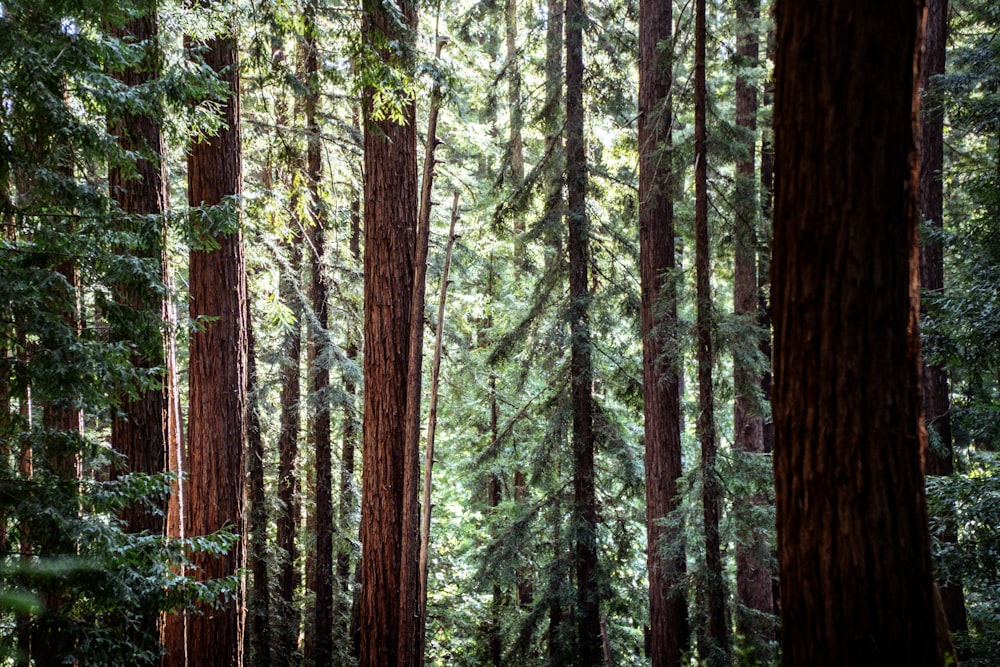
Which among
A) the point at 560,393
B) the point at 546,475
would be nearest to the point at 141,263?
the point at 560,393

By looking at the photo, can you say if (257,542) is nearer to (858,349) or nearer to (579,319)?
(579,319)

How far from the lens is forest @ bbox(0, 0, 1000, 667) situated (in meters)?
3.05

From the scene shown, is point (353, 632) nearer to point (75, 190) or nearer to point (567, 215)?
point (567, 215)

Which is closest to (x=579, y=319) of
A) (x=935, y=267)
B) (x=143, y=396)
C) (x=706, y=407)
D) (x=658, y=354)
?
(x=658, y=354)

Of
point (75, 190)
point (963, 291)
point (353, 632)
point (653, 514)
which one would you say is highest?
point (75, 190)

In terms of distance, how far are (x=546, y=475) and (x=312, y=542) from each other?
6.35 m

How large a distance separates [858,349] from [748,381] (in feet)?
19.9

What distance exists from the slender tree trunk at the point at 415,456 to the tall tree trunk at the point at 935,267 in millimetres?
8046

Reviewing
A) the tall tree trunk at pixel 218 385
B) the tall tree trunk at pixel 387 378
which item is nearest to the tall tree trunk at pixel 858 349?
the tall tree trunk at pixel 387 378

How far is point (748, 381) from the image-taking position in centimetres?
883

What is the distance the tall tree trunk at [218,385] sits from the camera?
7414 mm

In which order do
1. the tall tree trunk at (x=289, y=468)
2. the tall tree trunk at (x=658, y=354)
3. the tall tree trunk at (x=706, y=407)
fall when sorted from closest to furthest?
the tall tree trunk at (x=706, y=407) < the tall tree trunk at (x=658, y=354) < the tall tree trunk at (x=289, y=468)

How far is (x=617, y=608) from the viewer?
38.4 feet

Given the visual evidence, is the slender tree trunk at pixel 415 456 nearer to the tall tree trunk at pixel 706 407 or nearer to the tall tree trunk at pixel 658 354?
the tall tree trunk at pixel 706 407
